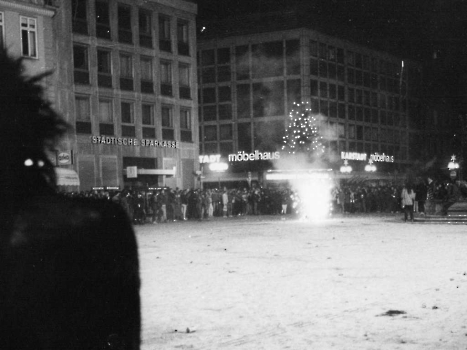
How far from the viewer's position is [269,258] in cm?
1647

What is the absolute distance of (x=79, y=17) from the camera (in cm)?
4547

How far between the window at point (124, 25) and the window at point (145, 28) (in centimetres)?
109

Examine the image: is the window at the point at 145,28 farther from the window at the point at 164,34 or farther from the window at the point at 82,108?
the window at the point at 82,108

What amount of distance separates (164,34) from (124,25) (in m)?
4.11

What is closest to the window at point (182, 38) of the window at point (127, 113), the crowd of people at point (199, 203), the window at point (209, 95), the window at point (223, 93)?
the window at point (127, 113)

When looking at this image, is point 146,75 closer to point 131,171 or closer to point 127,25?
point 127,25

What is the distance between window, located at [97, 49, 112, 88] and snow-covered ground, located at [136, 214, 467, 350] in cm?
2856

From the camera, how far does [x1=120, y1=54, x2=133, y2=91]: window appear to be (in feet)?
160

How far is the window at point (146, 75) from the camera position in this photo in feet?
165

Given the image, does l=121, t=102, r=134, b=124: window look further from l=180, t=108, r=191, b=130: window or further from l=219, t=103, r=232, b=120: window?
l=219, t=103, r=232, b=120: window

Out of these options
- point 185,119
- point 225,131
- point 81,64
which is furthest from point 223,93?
point 81,64

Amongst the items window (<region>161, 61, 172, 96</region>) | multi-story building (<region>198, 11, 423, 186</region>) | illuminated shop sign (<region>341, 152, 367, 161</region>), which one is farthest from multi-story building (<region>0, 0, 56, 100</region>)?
illuminated shop sign (<region>341, 152, 367, 161</region>)

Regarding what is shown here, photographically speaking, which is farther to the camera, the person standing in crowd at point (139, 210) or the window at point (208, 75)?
the window at point (208, 75)

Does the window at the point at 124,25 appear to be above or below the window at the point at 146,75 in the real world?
above
